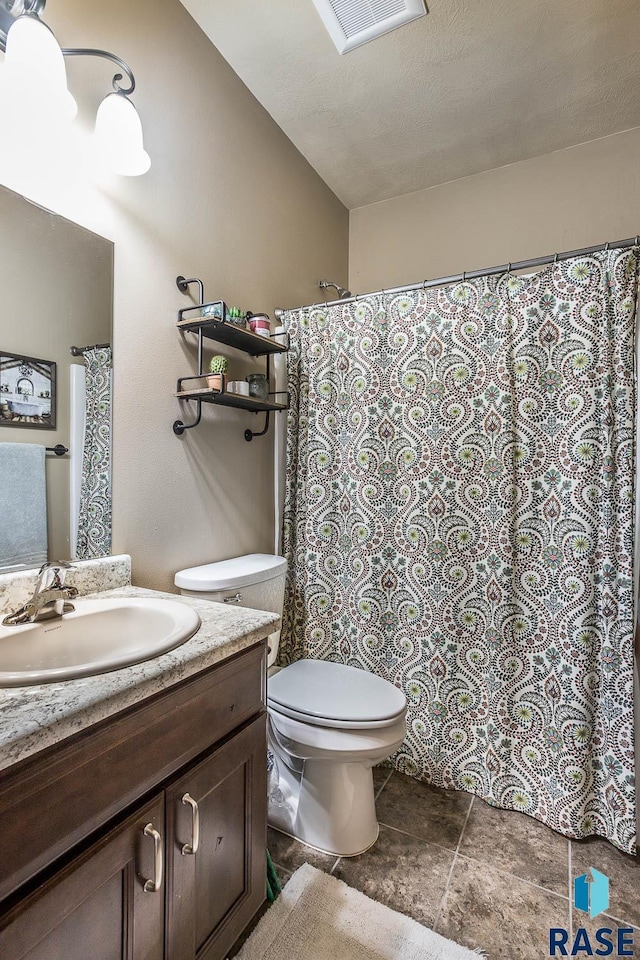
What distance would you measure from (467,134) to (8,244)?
1.95 meters

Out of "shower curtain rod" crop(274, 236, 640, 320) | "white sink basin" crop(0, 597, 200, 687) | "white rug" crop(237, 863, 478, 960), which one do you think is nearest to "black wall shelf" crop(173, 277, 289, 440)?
"shower curtain rod" crop(274, 236, 640, 320)

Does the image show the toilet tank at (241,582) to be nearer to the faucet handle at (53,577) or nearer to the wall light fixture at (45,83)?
the faucet handle at (53,577)

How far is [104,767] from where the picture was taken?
69cm

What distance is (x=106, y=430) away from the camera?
49.3 inches

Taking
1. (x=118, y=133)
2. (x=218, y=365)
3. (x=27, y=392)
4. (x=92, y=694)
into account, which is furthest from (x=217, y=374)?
(x=92, y=694)

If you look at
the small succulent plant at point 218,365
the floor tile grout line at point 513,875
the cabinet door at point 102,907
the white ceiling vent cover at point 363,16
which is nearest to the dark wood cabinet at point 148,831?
the cabinet door at point 102,907

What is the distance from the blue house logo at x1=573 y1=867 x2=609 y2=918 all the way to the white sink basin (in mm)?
1317

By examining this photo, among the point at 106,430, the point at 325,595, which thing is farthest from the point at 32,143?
the point at 325,595

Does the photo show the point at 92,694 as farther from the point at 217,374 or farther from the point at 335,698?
the point at 217,374

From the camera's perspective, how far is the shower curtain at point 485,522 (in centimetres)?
144

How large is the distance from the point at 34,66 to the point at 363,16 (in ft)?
3.69

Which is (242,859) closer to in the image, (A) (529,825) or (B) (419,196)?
(A) (529,825)

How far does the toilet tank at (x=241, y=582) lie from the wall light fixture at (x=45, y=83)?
3.87 ft

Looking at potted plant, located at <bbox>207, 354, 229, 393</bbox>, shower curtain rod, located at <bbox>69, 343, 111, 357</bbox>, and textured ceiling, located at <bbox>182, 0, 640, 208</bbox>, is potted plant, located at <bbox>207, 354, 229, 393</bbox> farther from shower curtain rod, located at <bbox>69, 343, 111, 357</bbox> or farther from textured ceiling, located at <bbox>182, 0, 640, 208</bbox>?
textured ceiling, located at <bbox>182, 0, 640, 208</bbox>
